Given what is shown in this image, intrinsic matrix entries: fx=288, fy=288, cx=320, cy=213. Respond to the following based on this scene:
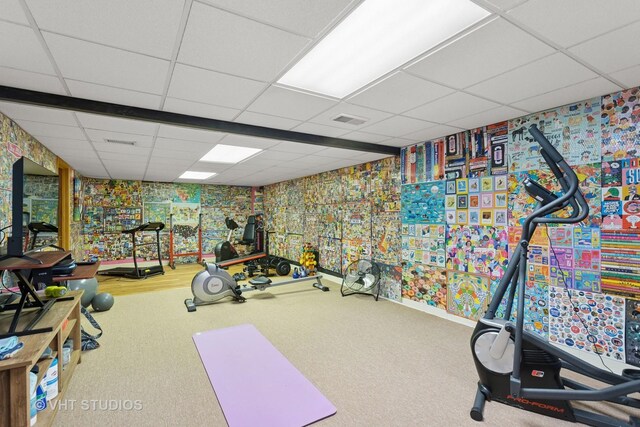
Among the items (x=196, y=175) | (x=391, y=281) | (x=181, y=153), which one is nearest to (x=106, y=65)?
(x=181, y=153)

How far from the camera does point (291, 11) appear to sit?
1.42 m

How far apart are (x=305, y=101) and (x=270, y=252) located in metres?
6.53

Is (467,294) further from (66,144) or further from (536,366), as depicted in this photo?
(66,144)

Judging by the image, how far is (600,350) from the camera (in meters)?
2.49

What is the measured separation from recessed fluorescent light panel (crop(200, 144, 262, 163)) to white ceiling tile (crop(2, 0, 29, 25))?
2.49 metres

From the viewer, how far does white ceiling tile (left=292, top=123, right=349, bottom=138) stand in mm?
3271

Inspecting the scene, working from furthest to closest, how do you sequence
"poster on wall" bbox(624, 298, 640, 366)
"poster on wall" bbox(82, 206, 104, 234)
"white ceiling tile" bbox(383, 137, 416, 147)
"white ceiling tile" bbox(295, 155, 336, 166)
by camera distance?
"poster on wall" bbox(82, 206, 104, 234) < "white ceiling tile" bbox(295, 155, 336, 166) < "white ceiling tile" bbox(383, 137, 416, 147) < "poster on wall" bbox(624, 298, 640, 366)

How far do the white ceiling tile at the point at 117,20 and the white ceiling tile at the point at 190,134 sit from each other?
5.07 feet

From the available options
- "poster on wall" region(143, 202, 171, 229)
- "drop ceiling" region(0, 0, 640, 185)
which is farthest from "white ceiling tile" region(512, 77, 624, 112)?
"poster on wall" region(143, 202, 171, 229)

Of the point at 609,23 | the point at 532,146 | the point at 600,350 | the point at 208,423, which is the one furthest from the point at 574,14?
the point at 208,423

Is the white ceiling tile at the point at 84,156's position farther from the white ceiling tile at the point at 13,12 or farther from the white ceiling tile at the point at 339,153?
the white ceiling tile at the point at 339,153

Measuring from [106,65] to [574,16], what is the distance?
9.02 ft

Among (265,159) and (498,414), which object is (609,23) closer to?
(498,414)

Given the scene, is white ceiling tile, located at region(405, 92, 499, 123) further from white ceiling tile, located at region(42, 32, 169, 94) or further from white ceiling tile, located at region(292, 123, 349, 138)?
white ceiling tile, located at region(42, 32, 169, 94)
